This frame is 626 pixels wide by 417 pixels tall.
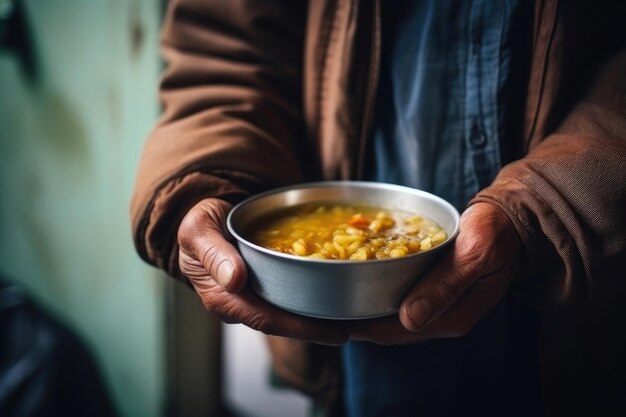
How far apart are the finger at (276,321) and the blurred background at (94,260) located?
2.92ft

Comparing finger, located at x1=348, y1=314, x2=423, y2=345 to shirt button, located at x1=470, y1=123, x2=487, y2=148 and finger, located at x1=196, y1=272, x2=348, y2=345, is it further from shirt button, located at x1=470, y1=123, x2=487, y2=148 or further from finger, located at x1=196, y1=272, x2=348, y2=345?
shirt button, located at x1=470, y1=123, x2=487, y2=148

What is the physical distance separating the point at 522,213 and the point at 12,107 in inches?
82.4

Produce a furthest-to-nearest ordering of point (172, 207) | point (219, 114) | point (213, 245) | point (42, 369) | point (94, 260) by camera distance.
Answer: point (94, 260), point (42, 369), point (219, 114), point (172, 207), point (213, 245)

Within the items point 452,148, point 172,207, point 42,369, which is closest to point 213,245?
point 172,207

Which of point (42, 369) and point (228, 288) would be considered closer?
point (228, 288)

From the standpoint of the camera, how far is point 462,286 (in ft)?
2.30

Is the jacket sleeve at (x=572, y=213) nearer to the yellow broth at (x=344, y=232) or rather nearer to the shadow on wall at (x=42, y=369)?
the yellow broth at (x=344, y=232)

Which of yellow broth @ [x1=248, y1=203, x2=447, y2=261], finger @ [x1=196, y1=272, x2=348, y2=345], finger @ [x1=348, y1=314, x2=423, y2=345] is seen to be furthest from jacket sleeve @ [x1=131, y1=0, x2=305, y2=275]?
finger @ [x1=348, y1=314, x2=423, y2=345]

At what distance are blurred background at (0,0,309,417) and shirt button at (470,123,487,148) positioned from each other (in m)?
0.91

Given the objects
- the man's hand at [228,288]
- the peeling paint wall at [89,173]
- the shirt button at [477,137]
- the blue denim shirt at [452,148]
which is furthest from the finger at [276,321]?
the peeling paint wall at [89,173]

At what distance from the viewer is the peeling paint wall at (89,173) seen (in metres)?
1.58

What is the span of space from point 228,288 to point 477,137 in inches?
19.3

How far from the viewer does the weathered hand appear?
68 cm

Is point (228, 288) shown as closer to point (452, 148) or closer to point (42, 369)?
point (452, 148)
